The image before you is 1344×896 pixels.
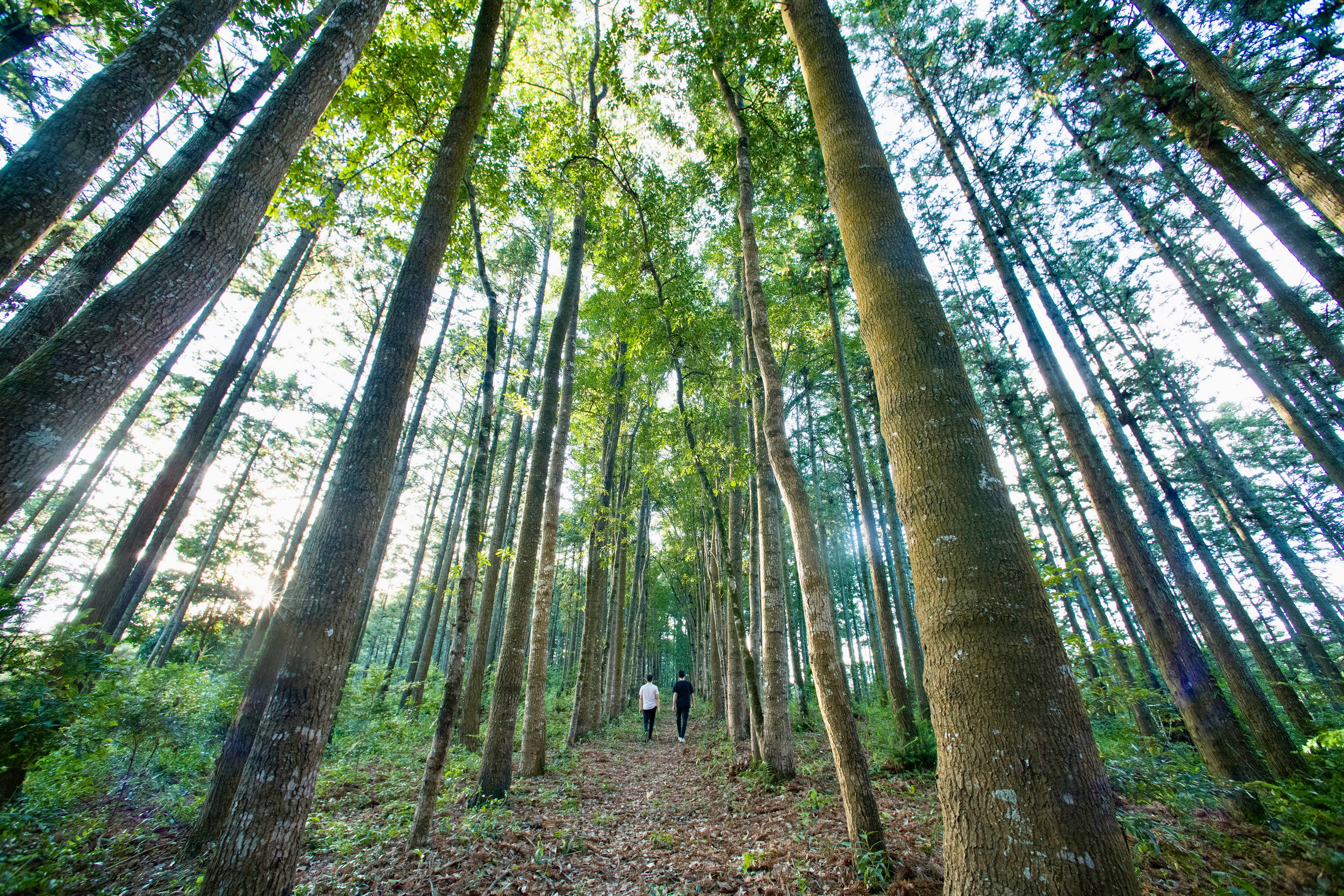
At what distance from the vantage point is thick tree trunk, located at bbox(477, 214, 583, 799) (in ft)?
21.5

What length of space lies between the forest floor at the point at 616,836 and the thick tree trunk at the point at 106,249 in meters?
4.01

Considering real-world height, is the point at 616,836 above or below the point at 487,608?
below

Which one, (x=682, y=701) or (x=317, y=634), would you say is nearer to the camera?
(x=317, y=634)

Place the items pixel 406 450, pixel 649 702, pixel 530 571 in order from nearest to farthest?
1. pixel 530 571
2. pixel 649 702
3. pixel 406 450

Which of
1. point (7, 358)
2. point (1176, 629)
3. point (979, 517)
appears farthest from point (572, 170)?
point (1176, 629)

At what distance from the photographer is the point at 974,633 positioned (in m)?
1.89

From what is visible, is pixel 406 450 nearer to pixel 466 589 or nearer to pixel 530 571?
pixel 530 571

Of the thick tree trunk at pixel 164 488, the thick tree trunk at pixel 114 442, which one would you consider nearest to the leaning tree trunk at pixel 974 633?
the thick tree trunk at pixel 164 488

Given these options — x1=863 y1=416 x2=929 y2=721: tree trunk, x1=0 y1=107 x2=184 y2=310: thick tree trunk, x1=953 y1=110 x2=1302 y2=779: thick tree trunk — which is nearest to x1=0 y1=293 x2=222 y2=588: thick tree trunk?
x1=0 y1=107 x2=184 y2=310: thick tree trunk

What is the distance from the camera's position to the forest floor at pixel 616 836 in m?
3.70

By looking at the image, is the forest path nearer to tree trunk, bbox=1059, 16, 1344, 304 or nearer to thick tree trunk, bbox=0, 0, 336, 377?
thick tree trunk, bbox=0, 0, 336, 377

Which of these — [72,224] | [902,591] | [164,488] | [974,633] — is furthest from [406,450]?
[974,633]

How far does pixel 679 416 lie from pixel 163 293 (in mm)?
8522

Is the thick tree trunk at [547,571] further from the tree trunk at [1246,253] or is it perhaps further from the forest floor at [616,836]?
the tree trunk at [1246,253]
